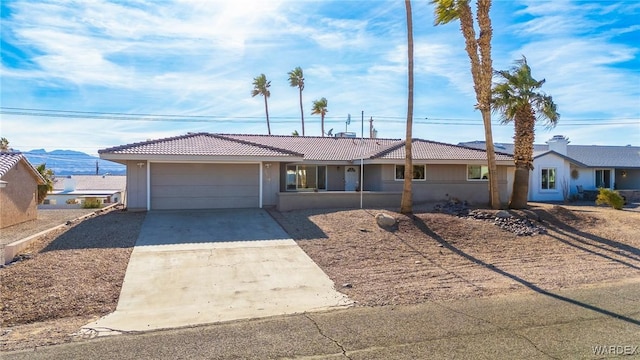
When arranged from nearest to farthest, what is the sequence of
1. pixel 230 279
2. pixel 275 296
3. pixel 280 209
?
pixel 275 296 → pixel 230 279 → pixel 280 209

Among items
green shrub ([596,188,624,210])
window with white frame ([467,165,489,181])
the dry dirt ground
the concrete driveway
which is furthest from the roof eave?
green shrub ([596,188,624,210])

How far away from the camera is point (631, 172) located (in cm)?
3562

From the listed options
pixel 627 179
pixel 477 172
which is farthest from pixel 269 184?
pixel 627 179

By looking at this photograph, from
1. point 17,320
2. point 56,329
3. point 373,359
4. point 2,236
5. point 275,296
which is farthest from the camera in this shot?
point 2,236

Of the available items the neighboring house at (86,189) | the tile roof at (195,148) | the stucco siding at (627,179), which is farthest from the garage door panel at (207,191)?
the stucco siding at (627,179)

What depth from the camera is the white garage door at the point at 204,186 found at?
18.3 meters

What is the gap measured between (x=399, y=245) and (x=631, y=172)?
108 ft

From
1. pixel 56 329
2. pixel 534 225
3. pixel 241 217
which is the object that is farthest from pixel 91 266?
pixel 534 225

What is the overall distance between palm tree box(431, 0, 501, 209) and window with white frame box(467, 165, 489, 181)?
15.3 feet

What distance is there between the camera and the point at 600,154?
35.9 metres

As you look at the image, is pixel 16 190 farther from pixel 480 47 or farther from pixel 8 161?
pixel 480 47

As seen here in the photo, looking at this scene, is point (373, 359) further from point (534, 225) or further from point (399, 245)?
point (534, 225)

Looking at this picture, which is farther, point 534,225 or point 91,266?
point 534,225

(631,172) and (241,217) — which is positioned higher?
(631,172)
